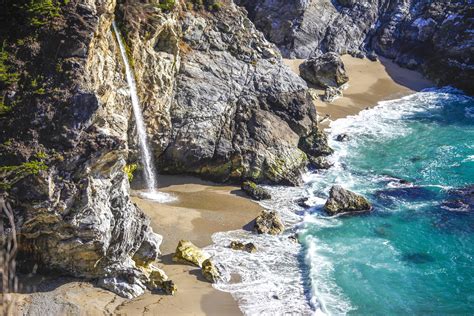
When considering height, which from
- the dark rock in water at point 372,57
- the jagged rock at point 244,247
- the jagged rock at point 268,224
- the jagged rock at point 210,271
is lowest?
the jagged rock at point 210,271

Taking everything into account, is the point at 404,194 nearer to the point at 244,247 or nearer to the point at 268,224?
the point at 268,224

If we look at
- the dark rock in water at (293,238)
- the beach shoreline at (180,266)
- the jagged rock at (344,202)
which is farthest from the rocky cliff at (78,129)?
the jagged rock at (344,202)

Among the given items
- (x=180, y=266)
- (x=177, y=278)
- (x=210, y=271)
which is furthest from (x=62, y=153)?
(x=210, y=271)

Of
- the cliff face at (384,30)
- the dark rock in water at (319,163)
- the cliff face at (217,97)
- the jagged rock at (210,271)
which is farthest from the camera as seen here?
the cliff face at (384,30)

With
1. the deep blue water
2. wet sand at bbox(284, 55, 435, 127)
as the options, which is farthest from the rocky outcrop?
wet sand at bbox(284, 55, 435, 127)

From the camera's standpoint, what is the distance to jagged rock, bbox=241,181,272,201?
24578 mm

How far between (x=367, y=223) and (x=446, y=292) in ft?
17.8

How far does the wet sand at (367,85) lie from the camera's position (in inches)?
1528

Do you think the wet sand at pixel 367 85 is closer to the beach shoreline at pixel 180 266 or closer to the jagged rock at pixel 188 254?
the beach shoreline at pixel 180 266

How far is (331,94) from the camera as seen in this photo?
3988cm

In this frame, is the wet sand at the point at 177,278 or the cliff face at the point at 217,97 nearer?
the wet sand at the point at 177,278

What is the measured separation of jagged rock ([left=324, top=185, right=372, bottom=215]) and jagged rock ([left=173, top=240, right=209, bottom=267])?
7.42 metres

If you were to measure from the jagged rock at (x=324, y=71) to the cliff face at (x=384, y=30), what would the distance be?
5.20 metres

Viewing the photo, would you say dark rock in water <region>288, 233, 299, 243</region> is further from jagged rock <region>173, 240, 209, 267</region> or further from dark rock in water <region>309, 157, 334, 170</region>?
dark rock in water <region>309, 157, 334, 170</region>
